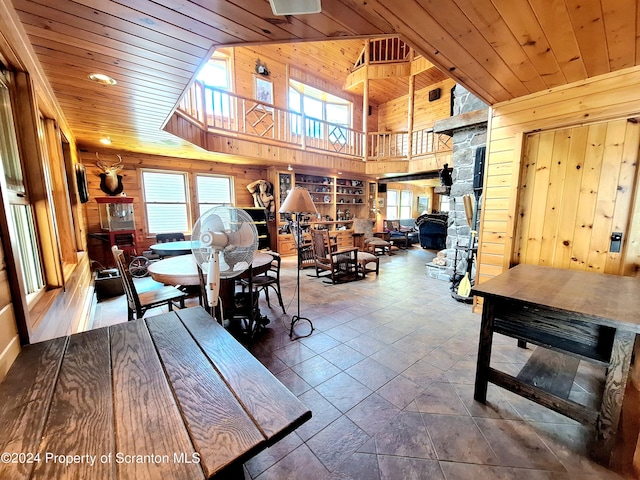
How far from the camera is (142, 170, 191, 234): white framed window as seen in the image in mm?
5109

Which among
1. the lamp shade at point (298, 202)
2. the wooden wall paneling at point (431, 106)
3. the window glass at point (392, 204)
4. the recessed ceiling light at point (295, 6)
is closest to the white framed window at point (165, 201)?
the lamp shade at point (298, 202)

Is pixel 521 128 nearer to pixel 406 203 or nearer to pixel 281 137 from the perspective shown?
pixel 281 137

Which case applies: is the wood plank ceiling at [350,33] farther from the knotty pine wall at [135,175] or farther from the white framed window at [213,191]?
the white framed window at [213,191]

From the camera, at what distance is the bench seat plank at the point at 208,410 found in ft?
1.99

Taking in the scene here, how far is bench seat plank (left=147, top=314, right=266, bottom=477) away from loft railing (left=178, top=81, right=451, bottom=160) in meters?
3.84

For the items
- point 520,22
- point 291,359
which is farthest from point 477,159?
point 291,359

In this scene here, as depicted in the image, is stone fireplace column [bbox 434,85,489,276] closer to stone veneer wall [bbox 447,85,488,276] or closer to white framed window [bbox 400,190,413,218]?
stone veneer wall [bbox 447,85,488,276]

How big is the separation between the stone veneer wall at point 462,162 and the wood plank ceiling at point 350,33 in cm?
137

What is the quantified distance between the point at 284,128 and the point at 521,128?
4.80m

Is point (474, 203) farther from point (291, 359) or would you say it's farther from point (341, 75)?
point (341, 75)

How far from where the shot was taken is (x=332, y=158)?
6.57 meters

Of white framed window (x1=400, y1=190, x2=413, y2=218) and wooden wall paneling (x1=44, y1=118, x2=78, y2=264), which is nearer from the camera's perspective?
wooden wall paneling (x1=44, y1=118, x2=78, y2=264)

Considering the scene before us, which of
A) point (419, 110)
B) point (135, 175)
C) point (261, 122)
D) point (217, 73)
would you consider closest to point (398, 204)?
point (419, 110)

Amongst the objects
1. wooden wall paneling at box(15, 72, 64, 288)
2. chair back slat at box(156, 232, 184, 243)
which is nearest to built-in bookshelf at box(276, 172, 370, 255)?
chair back slat at box(156, 232, 184, 243)
